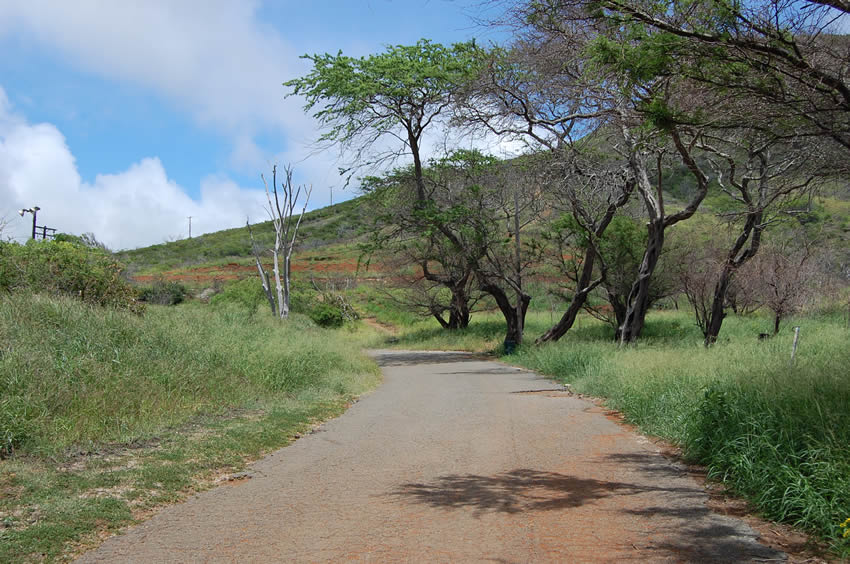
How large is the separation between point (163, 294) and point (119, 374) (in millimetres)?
31302

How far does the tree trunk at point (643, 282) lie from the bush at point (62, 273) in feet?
47.8

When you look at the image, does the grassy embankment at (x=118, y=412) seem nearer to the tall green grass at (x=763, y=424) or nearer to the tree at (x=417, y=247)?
the tall green grass at (x=763, y=424)

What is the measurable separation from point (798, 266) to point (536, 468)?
80.7 feet

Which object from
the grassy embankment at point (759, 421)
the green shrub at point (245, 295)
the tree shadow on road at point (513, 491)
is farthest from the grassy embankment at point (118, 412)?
the green shrub at point (245, 295)

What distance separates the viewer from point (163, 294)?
38656 millimetres

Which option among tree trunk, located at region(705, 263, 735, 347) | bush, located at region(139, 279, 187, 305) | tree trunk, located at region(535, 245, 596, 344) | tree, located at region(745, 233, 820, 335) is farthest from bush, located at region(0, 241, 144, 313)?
tree, located at region(745, 233, 820, 335)

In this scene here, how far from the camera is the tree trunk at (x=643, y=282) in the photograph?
20.3 metres

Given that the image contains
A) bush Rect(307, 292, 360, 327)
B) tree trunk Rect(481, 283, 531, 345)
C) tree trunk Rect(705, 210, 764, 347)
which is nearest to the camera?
tree trunk Rect(705, 210, 764, 347)

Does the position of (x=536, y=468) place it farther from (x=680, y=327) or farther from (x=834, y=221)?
(x=834, y=221)

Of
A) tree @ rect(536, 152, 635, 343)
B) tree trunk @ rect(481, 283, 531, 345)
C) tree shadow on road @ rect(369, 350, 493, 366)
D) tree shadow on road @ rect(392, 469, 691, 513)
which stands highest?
tree @ rect(536, 152, 635, 343)

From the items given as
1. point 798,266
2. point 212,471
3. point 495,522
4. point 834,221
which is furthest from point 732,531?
point 834,221

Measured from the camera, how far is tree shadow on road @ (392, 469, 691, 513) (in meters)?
5.77

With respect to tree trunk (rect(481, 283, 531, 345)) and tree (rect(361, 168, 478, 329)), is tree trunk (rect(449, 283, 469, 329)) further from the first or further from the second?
→ tree trunk (rect(481, 283, 531, 345))

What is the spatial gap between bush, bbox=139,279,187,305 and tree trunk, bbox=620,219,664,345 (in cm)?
2438
